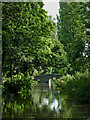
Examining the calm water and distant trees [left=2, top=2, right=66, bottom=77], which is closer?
the calm water

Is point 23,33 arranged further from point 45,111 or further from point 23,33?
point 45,111

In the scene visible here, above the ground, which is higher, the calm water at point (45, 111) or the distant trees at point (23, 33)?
the distant trees at point (23, 33)

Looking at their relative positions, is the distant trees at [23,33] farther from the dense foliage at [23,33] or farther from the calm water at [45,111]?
the calm water at [45,111]

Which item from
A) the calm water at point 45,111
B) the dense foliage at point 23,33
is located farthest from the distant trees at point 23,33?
the calm water at point 45,111

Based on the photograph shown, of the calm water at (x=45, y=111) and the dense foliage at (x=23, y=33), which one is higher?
the dense foliage at (x=23, y=33)

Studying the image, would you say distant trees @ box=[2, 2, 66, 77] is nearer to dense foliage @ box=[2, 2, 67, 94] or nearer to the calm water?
dense foliage @ box=[2, 2, 67, 94]

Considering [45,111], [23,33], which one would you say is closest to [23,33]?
[23,33]

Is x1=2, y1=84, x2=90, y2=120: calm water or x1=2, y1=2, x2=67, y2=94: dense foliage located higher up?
x1=2, y1=2, x2=67, y2=94: dense foliage

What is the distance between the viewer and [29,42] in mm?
13156

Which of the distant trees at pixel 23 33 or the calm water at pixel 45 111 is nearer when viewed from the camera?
the calm water at pixel 45 111

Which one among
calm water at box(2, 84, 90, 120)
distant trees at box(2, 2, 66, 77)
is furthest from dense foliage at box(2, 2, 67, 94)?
calm water at box(2, 84, 90, 120)

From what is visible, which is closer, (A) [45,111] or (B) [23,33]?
(A) [45,111]

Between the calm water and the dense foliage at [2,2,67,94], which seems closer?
the calm water

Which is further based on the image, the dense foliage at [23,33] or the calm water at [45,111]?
the dense foliage at [23,33]
